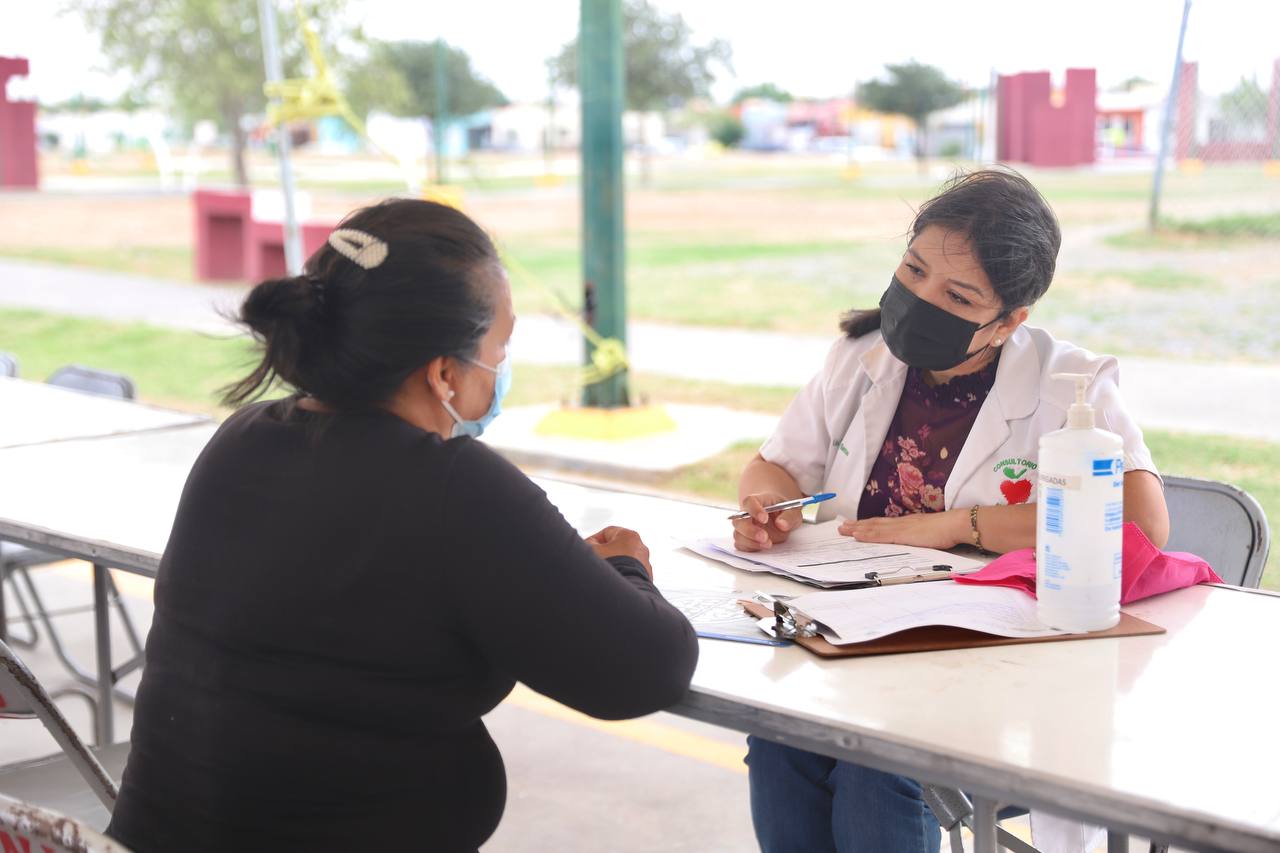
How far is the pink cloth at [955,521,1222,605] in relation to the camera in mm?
1784

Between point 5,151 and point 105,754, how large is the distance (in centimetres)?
782

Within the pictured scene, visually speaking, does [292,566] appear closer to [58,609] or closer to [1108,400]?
[1108,400]

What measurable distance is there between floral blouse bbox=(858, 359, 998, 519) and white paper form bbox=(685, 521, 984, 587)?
0.16 m

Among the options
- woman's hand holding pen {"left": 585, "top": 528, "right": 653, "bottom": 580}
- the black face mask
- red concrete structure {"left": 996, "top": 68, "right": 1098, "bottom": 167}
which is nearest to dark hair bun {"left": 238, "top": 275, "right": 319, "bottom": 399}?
woman's hand holding pen {"left": 585, "top": 528, "right": 653, "bottom": 580}

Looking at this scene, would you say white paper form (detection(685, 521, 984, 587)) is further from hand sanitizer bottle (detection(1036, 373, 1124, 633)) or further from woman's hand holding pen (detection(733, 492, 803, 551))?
hand sanitizer bottle (detection(1036, 373, 1124, 633))

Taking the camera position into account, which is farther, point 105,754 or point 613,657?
point 105,754

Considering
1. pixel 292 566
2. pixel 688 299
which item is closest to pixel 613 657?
pixel 292 566

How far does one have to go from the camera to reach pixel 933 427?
2270 millimetres

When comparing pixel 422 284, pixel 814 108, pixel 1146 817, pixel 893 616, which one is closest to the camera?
pixel 1146 817

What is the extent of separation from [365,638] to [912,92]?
697 inches

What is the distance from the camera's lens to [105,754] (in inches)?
86.9

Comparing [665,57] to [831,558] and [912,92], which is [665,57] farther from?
[831,558]

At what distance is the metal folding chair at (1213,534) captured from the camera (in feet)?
6.90

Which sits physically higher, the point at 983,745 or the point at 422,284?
the point at 422,284
